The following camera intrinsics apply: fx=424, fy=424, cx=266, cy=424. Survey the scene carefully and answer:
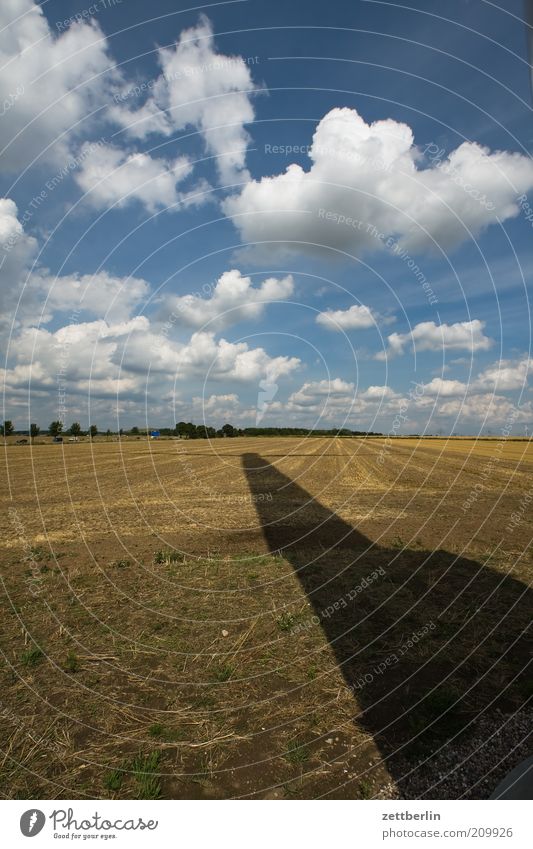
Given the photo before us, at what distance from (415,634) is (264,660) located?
314cm

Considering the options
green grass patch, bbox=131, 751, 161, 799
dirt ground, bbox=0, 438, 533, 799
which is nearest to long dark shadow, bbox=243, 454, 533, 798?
dirt ground, bbox=0, 438, 533, 799

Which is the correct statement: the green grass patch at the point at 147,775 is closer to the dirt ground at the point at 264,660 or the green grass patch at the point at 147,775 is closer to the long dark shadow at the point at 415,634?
the dirt ground at the point at 264,660

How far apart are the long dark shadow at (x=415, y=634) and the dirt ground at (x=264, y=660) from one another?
37mm

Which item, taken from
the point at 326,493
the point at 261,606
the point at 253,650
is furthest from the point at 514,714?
the point at 326,493

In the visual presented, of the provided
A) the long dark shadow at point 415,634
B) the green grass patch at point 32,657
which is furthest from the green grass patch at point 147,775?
the green grass patch at point 32,657

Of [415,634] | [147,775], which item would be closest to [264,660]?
[147,775]

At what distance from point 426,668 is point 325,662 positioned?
5.62 feet

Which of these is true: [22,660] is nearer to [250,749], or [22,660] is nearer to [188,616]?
[188,616]

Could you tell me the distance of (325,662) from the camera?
7.46 metres

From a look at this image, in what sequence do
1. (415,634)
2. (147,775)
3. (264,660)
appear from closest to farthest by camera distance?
(147,775), (264,660), (415,634)

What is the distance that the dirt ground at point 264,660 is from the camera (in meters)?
5.03

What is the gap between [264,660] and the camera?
24.9 feet

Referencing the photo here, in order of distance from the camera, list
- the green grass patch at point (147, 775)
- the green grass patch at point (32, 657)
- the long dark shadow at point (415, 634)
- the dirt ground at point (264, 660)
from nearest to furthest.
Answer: the green grass patch at point (147, 775), the dirt ground at point (264, 660), the long dark shadow at point (415, 634), the green grass patch at point (32, 657)

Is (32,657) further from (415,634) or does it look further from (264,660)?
(415,634)
